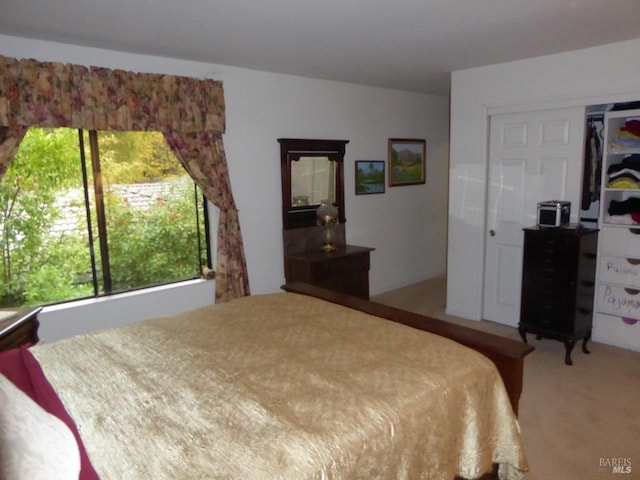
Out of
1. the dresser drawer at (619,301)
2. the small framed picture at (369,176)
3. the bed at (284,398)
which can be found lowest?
the dresser drawer at (619,301)

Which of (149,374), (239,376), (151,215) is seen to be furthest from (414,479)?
(151,215)

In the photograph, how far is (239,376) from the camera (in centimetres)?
165

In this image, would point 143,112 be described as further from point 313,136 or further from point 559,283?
point 559,283

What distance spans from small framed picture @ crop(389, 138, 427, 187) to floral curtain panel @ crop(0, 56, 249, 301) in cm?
228

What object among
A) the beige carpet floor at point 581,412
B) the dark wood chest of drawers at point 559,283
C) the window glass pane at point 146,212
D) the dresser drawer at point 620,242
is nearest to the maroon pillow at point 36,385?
the window glass pane at point 146,212

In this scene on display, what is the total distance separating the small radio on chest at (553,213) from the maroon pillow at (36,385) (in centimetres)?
349

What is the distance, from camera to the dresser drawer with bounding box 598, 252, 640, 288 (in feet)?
11.4

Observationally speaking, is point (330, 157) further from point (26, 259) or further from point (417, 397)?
point (417, 397)

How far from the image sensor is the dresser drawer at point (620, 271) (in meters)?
3.48

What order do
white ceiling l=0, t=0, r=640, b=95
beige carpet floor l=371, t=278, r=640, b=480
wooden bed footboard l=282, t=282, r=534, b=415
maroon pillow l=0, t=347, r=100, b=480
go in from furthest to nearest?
white ceiling l=0, t=0, r=640, b=95 → beige carpet floor l=371, t=278, r=640, b=480 → wooden bed footboard l=282, t=282, r=534, b=415 → maroon pillow l=0, t=347, r=100, b=480

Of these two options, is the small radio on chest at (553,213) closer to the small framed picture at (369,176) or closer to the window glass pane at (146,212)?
the small framed picture at (369,176)

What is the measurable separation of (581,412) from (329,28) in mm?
2868

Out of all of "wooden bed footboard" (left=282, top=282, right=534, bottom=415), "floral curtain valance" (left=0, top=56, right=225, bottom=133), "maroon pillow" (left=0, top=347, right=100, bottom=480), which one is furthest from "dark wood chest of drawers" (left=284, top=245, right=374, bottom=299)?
"maroon pillow" (left=0, top=347, right=100, bottom=480)

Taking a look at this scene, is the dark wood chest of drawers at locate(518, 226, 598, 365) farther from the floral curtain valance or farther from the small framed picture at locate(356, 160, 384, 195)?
the floral curtain valance
